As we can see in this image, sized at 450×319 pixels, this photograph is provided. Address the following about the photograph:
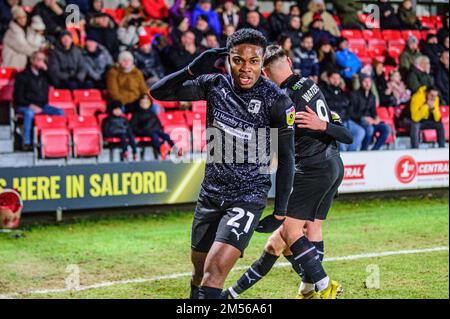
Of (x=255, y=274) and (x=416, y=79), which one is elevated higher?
(x=416, y=79)

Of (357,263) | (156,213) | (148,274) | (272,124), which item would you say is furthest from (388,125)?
(272,124)

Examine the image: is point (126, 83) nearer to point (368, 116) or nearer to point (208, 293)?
point (368, 116)

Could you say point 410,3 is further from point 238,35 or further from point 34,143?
point 238,35

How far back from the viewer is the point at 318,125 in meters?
6.58

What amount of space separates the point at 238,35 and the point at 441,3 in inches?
624

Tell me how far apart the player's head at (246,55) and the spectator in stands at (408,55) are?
12.0 m

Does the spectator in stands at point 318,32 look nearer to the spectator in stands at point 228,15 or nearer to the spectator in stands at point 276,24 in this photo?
the spectator in stands at point 276,24

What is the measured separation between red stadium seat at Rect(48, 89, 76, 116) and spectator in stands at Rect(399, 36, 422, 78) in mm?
7255

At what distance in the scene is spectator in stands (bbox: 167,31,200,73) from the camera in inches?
551

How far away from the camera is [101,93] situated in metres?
13.8

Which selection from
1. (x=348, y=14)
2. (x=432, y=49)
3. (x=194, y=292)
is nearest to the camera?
(x=194, y=292)

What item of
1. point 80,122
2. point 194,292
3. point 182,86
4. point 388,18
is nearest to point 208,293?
point 194,292

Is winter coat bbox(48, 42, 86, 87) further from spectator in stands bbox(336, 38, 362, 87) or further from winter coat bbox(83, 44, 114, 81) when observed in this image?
spectator in stands bbox(336, 38, 362, 87)

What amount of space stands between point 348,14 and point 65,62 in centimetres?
757
